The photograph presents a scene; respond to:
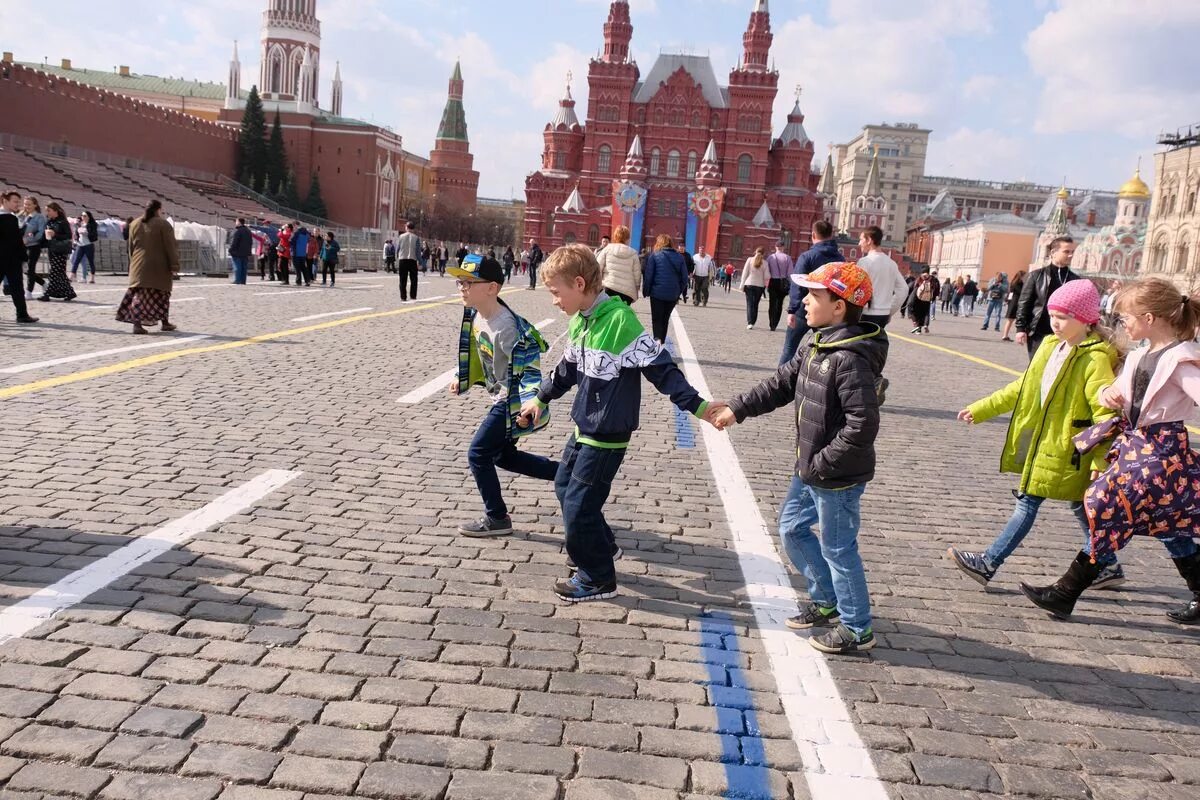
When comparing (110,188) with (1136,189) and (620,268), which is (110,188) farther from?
(1136,189)

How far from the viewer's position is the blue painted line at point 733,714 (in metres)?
2.79

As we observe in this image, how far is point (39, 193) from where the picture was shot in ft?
143

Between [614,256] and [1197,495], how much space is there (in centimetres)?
800

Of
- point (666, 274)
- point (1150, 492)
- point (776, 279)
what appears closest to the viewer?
point (1150, 492)

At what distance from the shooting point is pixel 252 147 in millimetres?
84500

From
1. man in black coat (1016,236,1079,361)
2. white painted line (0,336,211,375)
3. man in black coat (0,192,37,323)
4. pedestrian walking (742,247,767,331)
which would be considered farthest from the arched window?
man in black coat (1016,236,1079,361)

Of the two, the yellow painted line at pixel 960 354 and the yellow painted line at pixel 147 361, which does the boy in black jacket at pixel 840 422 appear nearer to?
the yellow painted line at pixel 147 361

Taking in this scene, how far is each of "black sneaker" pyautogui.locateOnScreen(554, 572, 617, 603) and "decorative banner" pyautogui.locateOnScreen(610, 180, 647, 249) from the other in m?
79.7

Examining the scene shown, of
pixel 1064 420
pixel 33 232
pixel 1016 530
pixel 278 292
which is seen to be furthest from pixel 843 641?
pixel 278 292

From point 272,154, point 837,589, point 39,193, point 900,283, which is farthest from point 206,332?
point 272,154

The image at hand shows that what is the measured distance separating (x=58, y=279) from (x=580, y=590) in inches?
599

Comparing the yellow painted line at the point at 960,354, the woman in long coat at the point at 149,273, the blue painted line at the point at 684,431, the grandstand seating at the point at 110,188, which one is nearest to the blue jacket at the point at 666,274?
the blue painted line at the point at 684,431

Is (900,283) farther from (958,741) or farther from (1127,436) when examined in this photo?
(958,741)

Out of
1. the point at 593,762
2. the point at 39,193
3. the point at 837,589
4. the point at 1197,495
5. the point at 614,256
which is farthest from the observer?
the point at 39,193
